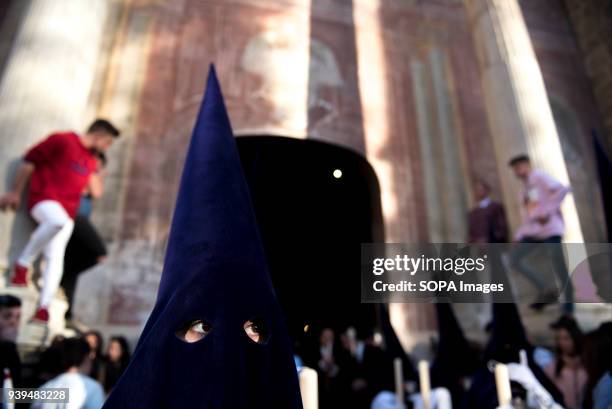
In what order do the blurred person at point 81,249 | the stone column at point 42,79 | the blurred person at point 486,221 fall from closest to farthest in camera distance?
the stone column at point 42,79, the blurred person at point 81,249, the blurred person at point 486,221

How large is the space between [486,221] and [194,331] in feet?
17.9

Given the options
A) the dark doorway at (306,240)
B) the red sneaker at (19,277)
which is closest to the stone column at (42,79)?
the red sneaker at (19,277)

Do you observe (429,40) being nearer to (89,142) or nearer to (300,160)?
(300,160)

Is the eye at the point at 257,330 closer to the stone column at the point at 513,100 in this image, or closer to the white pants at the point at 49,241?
the white pants at the point at 49,241

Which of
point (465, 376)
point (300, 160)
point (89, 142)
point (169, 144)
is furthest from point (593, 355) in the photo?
point (169, 144)

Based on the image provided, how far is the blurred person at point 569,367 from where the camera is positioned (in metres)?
3.06

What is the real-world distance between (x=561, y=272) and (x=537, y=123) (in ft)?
7.41

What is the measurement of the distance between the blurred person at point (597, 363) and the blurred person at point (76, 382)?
8.62 feet

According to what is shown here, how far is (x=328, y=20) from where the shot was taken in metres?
7.90

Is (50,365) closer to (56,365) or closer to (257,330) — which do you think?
(56,365)

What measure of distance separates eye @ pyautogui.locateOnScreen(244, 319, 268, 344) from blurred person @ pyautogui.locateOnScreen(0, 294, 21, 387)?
1.78 meters

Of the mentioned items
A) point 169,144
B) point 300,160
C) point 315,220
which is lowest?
point 315,220

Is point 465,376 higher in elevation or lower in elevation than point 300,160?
lower

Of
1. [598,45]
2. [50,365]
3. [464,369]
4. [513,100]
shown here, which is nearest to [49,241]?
[50,365]
